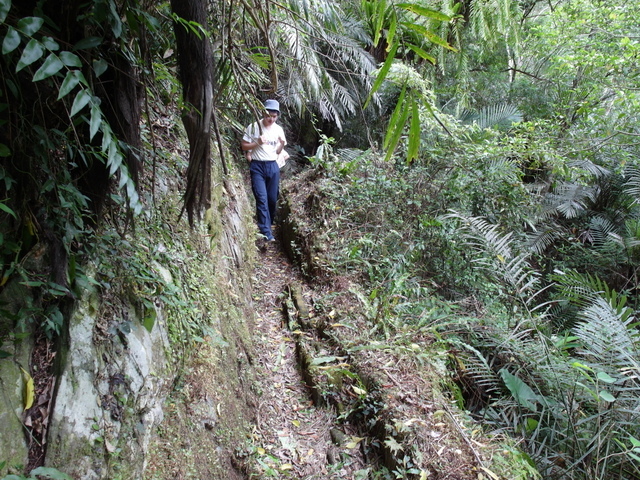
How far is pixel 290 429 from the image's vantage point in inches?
122

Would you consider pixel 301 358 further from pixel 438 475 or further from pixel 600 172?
pixel 600 172

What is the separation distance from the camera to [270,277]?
537cm

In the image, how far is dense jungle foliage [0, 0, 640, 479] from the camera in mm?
1485

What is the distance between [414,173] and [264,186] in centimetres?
210

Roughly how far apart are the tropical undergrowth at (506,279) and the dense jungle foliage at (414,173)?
2 cm

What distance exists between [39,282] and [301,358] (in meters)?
2.58

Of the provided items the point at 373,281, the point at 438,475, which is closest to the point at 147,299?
the point at 438,475

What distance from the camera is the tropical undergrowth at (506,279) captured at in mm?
2873

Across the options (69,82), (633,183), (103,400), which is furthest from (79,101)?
(633,183)

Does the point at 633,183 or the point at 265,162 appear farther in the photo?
the point at 633,183

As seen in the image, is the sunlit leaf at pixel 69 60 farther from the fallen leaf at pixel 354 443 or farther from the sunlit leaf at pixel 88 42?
the fallen leaf at pixel 354 443

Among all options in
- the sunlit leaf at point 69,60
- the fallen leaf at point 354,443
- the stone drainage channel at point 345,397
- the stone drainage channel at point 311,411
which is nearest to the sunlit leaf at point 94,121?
the sunlit leaf at point 69,60

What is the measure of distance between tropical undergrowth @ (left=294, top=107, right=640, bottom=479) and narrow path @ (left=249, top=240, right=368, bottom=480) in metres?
0.87

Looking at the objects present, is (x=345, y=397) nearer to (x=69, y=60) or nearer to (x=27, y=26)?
(x=69, y=60)
